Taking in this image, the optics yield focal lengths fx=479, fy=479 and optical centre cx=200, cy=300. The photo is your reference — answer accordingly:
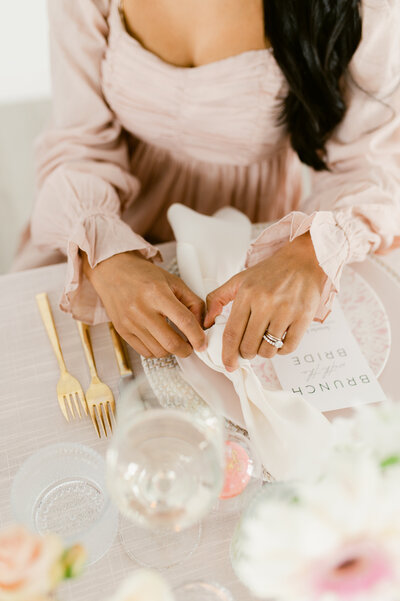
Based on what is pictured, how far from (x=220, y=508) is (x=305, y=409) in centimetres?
13

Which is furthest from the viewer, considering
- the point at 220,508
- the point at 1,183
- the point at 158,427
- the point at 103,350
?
the point at 1,183

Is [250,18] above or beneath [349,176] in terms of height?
above

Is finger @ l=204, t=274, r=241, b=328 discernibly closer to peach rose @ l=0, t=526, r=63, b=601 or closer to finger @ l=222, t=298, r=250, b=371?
finger @ l=222, t=298, r=250, b=371

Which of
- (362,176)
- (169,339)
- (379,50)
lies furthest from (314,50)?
(169,339)

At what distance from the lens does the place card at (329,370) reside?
56 cm

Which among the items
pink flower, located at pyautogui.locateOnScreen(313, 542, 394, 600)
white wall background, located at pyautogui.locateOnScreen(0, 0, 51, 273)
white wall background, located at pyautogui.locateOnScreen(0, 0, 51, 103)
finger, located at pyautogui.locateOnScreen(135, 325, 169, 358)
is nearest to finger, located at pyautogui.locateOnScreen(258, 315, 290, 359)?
finger, located at pyautogui.locateOnScreen(135, 325, 169, 358)

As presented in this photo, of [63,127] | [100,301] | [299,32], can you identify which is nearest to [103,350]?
[100,301]

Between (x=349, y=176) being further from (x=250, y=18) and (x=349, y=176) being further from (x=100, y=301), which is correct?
(x=100, y=301)

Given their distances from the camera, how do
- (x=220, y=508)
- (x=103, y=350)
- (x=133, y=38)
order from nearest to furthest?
(x=220, y=508) → (x=103, y=350) → (x=133, y=38)

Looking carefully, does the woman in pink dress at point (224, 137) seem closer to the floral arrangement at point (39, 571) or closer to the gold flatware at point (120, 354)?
the gold flatware at point (120, 354)

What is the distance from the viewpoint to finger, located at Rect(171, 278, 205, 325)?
0.59 m

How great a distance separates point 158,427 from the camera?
37cm

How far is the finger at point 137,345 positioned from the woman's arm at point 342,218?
8cm

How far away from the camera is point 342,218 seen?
2.15ft
